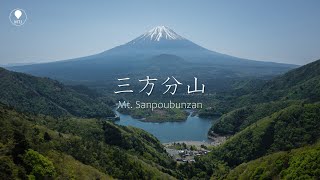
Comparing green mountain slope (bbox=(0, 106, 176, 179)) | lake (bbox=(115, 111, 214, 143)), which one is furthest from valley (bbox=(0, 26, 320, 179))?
lake (bbox=(115, 111, 214, 143))

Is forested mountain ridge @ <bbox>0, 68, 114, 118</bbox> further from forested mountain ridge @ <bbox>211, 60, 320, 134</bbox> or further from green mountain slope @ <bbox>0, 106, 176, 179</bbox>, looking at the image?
forested mountain ridge @ <bbox>211, 60, 320, 134</bbox>

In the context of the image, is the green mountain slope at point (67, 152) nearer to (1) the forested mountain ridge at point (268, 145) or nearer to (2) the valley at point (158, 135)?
(2) the valley at point (158, 135)

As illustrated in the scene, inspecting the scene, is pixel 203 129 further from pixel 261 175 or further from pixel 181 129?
pixel 261 175

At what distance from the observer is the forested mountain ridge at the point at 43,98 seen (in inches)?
3799

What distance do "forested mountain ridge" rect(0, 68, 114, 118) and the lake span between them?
413 inches

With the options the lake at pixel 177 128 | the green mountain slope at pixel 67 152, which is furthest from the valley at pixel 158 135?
the lake at pixel 177 128

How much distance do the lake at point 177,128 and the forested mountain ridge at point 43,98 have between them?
34.4 ft

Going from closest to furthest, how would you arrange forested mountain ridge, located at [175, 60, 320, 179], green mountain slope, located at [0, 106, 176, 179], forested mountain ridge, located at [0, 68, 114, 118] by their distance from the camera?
green mountain slope, located at [0, 106, 176, 179] → forested mountain ridge, located at [175, 60, 320, 179] → forested mountain ridge, located at [0, 68, 114, 118]

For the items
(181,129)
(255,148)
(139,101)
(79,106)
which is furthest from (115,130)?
(139,101)

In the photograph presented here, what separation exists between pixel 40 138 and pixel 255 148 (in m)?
41.3

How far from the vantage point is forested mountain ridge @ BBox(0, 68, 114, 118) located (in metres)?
96.5

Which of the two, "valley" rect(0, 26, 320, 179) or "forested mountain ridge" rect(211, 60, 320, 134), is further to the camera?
"forested mountain ridge" rect(211, 60, 320, 134)

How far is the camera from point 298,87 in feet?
350

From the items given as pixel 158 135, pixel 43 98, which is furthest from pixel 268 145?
pixel 43 98
